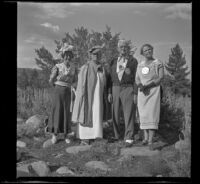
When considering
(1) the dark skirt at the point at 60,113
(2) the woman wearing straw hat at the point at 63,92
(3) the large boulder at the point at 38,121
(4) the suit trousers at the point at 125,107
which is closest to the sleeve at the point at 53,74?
(2) the woman wearing straw hat at the point at 63,92

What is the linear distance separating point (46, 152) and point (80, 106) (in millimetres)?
1072

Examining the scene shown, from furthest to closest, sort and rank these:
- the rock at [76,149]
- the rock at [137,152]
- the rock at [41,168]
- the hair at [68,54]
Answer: the hair at [68,54] < the rock at [76,149] < the rock at [137,152] < the rock at [41,168]

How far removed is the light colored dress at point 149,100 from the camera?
682cm

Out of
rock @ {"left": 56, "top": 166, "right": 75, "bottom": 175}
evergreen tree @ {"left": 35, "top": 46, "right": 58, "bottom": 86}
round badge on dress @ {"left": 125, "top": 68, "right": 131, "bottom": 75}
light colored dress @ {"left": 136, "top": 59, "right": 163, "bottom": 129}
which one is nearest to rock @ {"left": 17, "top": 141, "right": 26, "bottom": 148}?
rock @ {"left": 56, "top": 166, "right": 75, "bottom": 175}

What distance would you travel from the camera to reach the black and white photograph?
22.0ft

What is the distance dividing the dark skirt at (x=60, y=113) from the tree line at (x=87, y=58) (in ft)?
0.94

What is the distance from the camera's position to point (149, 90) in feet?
22.6

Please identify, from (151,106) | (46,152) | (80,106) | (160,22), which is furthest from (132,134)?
(160,22)

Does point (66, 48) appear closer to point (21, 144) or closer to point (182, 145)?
point (21, 144)

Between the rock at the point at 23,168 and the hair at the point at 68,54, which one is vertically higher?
the hair at the point at 68,54

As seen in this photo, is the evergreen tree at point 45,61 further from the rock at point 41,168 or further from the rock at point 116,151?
the rock at point 116,151

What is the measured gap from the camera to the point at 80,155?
6.78 m
